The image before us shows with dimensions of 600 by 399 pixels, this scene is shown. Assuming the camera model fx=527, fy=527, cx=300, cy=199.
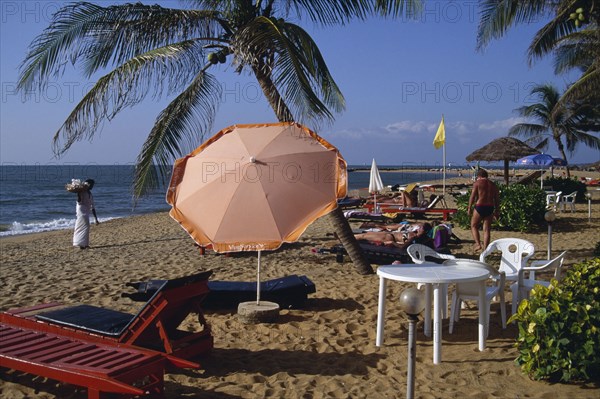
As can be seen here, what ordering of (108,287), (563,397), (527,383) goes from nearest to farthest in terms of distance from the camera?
(563,397), (527,383), (108,287)

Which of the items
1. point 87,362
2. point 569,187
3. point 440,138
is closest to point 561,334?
point 87,362

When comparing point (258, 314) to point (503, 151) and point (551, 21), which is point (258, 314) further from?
point (503, 151)

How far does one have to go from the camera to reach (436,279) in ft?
14.1

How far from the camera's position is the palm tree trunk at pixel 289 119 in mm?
7062

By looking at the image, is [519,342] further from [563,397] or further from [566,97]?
[566,97]

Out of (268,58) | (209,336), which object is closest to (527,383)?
(209,336)

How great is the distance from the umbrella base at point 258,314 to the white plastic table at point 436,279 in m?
1.25

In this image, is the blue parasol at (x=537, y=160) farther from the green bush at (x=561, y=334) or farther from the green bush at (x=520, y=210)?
the green bush at (x=561, y=334)

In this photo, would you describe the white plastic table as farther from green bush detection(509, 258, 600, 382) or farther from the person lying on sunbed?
the person lying on sunbed

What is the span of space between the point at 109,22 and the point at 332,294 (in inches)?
185

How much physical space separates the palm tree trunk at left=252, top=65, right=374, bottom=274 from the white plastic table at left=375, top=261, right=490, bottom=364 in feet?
8.61

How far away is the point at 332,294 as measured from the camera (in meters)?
6.93

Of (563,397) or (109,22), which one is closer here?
(563,397)

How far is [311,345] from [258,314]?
83 centimetres
